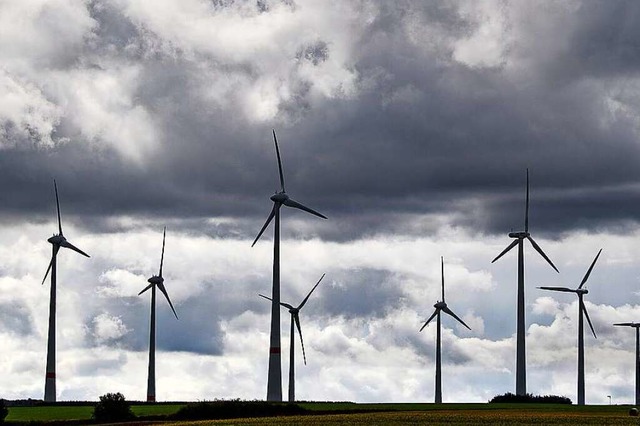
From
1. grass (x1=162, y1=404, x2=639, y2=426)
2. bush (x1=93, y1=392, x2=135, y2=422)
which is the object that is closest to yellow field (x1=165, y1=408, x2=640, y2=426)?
grass (x1=162, y1=404, x2=639, y2=426)

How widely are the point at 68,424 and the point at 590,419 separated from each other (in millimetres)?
48278

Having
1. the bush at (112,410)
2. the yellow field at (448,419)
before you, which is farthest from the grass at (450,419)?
the bush at (112,410)

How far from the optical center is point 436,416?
170 m

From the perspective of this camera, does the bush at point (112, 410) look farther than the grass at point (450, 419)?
Yes

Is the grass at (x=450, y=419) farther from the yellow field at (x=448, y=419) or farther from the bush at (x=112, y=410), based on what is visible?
the bush at (x=112, y=410)

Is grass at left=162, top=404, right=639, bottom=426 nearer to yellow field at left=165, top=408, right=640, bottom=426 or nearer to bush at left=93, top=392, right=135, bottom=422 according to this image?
yellow field at left=165, top=408, right=640, bottom=426

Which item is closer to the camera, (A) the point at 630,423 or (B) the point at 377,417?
(A) the point at 630,423

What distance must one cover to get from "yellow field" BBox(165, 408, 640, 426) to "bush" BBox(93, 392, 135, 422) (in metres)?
16.8

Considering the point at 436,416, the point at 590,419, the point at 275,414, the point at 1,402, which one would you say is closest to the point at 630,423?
the point at 590,419

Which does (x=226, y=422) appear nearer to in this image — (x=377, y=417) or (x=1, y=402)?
(x=377, y=417)

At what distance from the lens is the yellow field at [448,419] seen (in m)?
158

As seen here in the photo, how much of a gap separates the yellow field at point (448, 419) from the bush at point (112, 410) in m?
16.8

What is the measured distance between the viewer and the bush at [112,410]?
183125 mm

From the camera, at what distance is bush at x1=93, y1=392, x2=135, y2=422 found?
7210 inches
